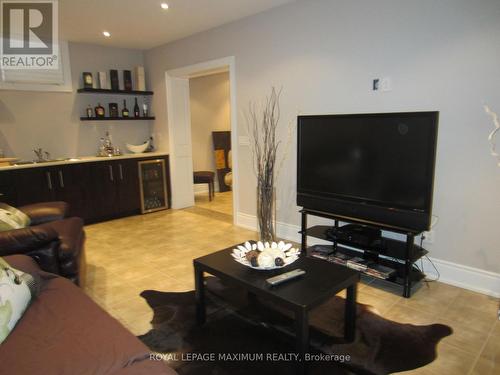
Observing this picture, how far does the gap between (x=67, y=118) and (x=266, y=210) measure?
10.9 feet

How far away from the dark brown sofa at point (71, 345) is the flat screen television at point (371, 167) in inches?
80.1

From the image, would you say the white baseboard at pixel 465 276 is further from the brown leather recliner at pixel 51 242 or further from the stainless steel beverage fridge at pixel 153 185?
the stainless steel beverage fridge at pixel 153 185

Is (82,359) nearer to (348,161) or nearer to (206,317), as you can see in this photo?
(206,317)

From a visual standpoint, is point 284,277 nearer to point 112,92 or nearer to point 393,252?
point 393,252

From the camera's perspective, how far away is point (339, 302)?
8.26 ft

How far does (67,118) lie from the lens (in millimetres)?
4895

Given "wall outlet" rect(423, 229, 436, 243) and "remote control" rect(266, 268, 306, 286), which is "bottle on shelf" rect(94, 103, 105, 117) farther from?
"wall outlet" rect(423, 229, 436, 243)

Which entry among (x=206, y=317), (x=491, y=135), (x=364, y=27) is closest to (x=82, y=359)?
(x=206, y=317)

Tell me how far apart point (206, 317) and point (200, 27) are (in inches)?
137

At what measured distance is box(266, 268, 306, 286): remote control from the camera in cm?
184

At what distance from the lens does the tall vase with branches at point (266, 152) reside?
345cm

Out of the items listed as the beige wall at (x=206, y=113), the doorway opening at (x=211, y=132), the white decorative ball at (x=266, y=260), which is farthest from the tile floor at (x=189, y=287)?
Result: the beige wall at (x=206, y=113)

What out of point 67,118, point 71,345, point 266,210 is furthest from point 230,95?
point 71,345

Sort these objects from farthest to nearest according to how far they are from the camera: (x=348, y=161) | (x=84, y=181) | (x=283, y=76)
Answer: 1. (x=84, y=181)
2. (x=283, y=76)
3. (x=348, y=161)
